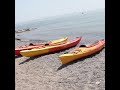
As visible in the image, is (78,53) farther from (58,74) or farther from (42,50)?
(42,50)

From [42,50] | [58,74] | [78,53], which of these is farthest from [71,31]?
[58,74]

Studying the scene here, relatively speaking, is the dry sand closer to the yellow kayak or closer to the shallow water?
the yellow kayak

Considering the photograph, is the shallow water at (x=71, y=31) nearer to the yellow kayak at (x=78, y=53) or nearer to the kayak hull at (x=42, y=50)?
the kayak hull at (x=42, y=50)

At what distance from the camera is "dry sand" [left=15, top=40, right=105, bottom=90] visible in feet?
26.3

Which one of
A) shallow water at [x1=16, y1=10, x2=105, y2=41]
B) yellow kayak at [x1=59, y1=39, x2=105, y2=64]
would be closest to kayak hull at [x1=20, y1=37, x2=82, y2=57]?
yellow kayak at [x1=59, y1=39, x2=105, y2=64]

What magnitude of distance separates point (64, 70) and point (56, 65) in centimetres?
119

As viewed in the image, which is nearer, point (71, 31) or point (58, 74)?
point (58, 74)

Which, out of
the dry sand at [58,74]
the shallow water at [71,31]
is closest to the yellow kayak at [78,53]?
the dry sand at [58,74]

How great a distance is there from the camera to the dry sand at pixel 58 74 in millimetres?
8023

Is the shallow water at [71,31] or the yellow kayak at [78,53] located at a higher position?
the yellow kayak at [78,53]

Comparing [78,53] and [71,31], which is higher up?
[78,53]

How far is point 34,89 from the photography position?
774 centimetres

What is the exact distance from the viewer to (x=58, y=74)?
32.3ft
